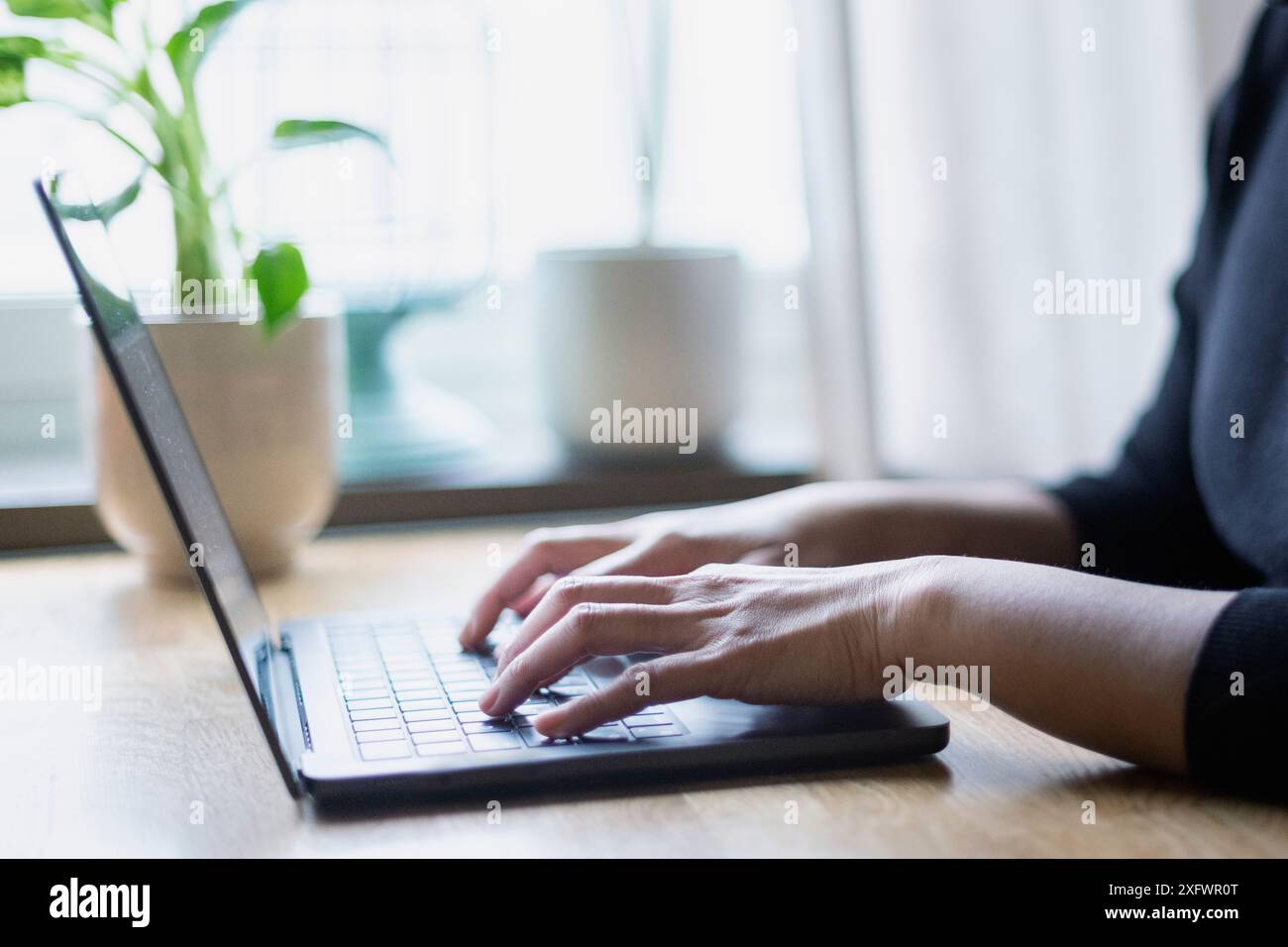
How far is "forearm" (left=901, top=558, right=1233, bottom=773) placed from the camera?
2.12 feet

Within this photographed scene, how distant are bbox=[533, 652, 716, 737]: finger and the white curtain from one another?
2.33 ft

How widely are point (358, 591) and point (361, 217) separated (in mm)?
484

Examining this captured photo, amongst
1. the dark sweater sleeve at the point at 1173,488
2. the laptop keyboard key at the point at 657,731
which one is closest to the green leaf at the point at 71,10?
the laptop keyboard key at the point at 657,731

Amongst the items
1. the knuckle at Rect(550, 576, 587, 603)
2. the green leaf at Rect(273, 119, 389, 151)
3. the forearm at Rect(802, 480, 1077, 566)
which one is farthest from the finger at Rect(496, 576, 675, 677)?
the green leaf at Rect(273, 119, 389, 151)

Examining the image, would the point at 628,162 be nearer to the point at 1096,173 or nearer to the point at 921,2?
the point at 921,2

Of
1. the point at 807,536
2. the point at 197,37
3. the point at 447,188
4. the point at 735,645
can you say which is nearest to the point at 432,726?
the point at 735,645

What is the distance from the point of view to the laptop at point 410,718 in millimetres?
626

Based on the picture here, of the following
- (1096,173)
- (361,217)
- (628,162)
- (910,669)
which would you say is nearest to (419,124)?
(361,217)

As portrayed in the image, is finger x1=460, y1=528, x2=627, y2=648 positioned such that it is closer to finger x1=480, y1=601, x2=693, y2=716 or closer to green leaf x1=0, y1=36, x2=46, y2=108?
finger x1=480, y1=601, x2=693, y2=716

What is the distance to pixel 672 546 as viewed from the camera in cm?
93

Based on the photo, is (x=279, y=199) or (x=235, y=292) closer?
(x=235, y=292)

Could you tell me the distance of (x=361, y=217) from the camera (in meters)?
1.41

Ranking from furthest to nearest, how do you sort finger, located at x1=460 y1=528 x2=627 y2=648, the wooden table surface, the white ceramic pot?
the white ceramic pot, finger, located at x1=460 y1=528 x2=627 y2=648, the wooden table surface

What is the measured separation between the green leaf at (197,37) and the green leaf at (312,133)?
0.09 metres
